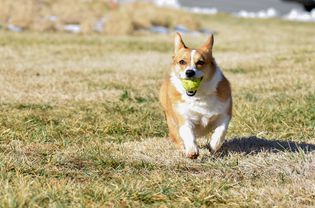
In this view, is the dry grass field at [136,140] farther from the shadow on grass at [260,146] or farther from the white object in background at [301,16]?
the white object in background at [301,16]

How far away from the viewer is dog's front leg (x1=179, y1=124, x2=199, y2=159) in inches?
250

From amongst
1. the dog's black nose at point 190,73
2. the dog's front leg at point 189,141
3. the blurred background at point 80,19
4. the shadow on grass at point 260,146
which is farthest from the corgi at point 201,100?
the blurred background at point 80,19

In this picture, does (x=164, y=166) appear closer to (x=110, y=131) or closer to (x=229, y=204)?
(x=229, y=204)

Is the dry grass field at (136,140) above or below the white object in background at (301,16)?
above

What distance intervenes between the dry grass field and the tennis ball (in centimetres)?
67

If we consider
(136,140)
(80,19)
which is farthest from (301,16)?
(136,140)

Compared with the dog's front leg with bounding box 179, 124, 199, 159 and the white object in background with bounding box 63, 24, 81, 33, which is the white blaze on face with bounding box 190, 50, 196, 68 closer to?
the dog's front leg with bounding box 179, 124, 199, 159

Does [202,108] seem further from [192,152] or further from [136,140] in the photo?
[136,140]

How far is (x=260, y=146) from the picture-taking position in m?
7.12

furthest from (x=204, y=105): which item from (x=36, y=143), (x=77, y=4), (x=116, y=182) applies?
(x=77, y=4)

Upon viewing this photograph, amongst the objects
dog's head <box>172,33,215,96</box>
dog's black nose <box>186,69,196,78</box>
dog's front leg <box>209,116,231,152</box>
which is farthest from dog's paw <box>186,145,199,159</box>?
dog's black nose <box>186,69,196,78</box>

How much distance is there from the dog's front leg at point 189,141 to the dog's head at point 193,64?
351 mm

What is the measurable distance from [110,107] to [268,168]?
4.10 metres

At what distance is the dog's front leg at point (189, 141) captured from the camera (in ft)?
20.9
